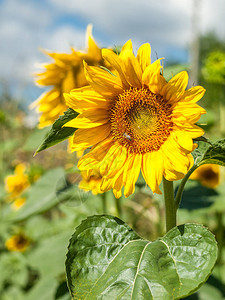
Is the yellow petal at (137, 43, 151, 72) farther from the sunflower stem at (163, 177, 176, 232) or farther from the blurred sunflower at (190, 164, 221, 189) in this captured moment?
the blurred sunflower at (190, 164, 221, 189)

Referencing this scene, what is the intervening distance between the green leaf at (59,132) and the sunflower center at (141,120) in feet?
0.32

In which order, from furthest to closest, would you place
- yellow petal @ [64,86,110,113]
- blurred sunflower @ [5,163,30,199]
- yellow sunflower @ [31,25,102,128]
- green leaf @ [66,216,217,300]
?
blurred sunflower @ [5,163,30,199] < yellow sunflower @ [31,25,102,128] < yellow petal @ [64,86,110,113] < green leaf @ [66,216,217,300]

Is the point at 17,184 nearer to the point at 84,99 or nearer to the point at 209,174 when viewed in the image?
the point at 209,174

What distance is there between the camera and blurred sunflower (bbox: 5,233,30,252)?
2506mm

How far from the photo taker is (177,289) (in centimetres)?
59

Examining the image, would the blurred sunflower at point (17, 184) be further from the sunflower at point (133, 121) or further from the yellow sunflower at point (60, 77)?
the sunflower at point (133, 121)

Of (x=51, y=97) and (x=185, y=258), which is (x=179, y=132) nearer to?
(x=185, y=258)

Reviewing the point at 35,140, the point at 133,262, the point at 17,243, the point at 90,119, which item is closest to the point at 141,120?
the point at 90,119

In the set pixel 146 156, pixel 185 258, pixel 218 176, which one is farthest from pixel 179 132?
pixel 218 176

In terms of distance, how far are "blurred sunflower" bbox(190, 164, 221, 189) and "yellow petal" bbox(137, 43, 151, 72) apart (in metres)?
1.13

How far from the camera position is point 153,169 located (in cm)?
70

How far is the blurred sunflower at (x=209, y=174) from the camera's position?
68.8 inches

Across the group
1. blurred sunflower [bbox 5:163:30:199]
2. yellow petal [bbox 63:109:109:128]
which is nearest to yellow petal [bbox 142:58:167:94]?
yellow petal [bbox 63:109:109:128]

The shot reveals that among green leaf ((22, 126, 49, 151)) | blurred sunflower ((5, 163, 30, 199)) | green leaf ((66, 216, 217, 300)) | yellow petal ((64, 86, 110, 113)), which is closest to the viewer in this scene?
green leaf ((66, 216, 217, 300))
